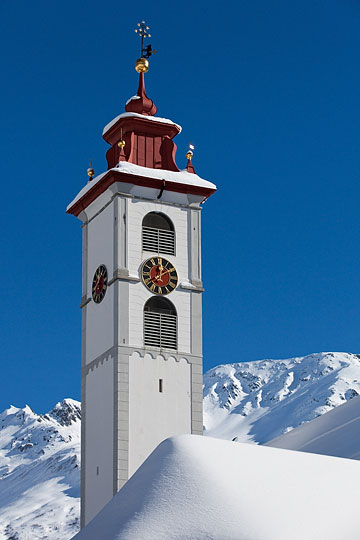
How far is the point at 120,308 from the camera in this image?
7525cm

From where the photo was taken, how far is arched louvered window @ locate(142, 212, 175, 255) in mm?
77438

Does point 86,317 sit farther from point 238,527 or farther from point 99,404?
point 238,527

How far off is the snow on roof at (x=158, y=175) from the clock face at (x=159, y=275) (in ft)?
13.5

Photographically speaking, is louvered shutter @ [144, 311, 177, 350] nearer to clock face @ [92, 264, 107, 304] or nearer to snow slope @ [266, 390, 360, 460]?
clock face @ [92, 264, 107, 304]

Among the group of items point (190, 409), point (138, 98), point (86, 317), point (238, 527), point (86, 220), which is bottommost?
point (238, 527)

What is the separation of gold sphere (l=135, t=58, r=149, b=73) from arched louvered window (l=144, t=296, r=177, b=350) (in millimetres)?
13182

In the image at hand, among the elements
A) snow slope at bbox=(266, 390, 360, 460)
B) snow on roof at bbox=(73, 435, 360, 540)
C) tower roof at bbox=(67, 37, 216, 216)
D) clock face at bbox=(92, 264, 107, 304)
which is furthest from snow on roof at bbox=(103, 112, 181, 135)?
snow on roof at bbox=(73, 435, 360, 540)

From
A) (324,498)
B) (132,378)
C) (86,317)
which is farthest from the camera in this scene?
(86,317)

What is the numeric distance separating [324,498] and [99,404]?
29.0 meters

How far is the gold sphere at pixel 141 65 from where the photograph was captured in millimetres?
82562

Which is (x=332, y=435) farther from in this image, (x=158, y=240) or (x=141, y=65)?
(x=141, y=65)

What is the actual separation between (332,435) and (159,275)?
11460mm

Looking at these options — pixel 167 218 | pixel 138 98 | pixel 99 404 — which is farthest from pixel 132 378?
pixel 138 98

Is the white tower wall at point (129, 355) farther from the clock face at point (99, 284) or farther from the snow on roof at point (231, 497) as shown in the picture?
the snow on roof at point (231, 497)
